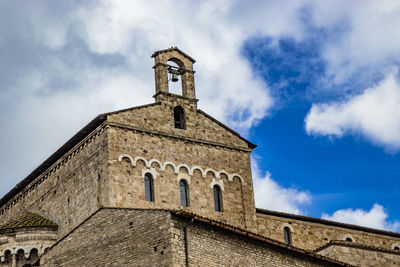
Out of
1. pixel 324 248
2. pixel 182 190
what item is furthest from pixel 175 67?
pixel 324 248

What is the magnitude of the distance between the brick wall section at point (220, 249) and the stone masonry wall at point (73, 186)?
9105 millimetres

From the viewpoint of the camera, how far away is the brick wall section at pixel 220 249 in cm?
2548

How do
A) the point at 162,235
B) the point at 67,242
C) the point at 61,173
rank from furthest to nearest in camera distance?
the point at 61,173 < the point at 67,242 < the point at 162,235

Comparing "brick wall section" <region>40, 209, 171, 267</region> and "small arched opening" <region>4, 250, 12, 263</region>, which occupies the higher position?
"small arched opening" <region>4, 250, 12, 263</region>

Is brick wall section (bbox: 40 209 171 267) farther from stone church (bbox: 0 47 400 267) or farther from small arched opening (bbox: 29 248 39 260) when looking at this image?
small arched opening (bbox: 29 248 39 260)

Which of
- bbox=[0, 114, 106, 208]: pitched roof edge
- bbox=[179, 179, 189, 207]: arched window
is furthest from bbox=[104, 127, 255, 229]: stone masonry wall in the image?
bbox=[0, 114, 106, 208]: pitched roof edge

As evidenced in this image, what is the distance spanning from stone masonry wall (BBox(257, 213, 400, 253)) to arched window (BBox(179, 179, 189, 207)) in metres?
4.02

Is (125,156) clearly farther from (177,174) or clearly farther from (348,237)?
(348,237)

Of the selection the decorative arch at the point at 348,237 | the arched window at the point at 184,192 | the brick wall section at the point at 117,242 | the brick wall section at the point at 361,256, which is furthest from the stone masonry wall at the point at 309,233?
the brick wall section at the point at 117,242

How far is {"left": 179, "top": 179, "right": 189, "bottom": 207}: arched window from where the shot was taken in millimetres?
36375

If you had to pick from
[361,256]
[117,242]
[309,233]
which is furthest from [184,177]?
[117,242]

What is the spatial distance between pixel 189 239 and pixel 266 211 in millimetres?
13930

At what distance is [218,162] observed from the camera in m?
38.2

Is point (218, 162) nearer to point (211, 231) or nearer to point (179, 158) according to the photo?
point (179, 158)
